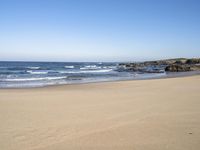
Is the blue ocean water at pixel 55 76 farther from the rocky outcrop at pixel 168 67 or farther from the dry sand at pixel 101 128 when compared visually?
the dry sand at pixel 101 128

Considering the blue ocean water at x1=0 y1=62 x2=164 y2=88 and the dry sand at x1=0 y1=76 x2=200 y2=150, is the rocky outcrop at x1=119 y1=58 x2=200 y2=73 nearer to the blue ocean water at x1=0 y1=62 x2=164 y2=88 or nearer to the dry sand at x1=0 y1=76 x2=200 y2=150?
the blue ocean water at x1=0 y1=62 x2=164 y2=88

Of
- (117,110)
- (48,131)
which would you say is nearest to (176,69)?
(117,110)

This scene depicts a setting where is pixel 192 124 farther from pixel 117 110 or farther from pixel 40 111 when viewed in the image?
pixel 40 111

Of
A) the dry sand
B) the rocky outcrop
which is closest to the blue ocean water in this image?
the rocky outcrop

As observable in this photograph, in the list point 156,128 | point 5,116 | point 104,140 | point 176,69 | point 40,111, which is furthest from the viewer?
point 176,69

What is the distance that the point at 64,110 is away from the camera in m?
7.68

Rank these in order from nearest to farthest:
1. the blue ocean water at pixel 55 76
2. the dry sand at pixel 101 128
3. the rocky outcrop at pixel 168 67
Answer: the dry sand at pixel 101 128, the blue ocean water at pixel 55 76, the rocky outcrop at pixel 168 67

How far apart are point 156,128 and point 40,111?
3.88m

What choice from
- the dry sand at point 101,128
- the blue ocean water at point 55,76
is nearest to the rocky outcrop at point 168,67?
the blue ocean water at point 55,76

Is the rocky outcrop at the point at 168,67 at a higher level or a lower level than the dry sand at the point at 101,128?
lower

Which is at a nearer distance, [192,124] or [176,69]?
[192,124]

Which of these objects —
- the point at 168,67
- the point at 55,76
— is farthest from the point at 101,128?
the point at 168,67

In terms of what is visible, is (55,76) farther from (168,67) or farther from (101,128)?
(101,128)

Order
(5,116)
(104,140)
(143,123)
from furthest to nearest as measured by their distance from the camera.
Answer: (5,116)
(143,123)
(104,140)
